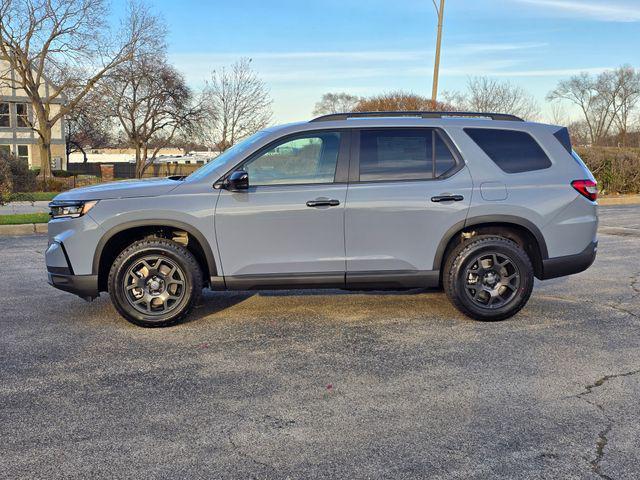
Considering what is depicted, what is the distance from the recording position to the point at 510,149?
18.1ft

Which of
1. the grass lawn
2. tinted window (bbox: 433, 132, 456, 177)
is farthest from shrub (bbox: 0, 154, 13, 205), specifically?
tinted window (bbox: 433, 132, 456, 177)

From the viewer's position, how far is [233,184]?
5113 millimetres

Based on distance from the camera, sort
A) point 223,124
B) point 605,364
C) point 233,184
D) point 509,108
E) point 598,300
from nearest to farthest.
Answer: point 605,364
point 233,184
point 598,300
point 223,124
point 509,108

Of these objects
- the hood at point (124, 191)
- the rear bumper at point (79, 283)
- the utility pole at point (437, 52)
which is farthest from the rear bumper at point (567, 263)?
the utility pole at point (437, 52)

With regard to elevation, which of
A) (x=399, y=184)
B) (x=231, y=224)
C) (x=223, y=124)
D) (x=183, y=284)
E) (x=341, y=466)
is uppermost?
(x=223, y=124)

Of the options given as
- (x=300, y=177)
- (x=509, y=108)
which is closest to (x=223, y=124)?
(x=509, y=108)

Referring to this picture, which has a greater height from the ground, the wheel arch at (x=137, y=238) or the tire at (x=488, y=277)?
the wheel arch at (x=137, y=238)

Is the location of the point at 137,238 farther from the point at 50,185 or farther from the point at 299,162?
the point at 50,185

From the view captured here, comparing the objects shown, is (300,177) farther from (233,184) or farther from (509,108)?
(509,108)

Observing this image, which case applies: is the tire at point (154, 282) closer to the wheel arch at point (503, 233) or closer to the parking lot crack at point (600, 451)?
the wheel arch at point (503, 233)

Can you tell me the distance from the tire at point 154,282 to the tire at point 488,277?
2345mm

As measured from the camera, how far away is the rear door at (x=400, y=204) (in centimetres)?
524

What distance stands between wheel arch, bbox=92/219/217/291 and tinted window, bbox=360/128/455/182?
156 centimetres

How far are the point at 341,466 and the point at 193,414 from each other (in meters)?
1.05
